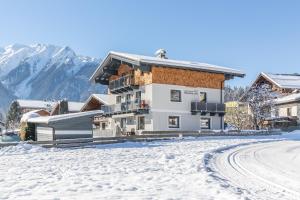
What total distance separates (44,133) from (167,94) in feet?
52.3

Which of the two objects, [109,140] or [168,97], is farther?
[168,97]

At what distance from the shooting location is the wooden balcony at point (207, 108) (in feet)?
149

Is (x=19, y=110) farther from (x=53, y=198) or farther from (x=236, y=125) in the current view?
(x=53, y=198)

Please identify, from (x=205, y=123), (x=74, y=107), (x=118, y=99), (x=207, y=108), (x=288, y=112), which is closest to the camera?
(x=207, y=108)

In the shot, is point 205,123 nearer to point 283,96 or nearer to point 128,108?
point 128,108

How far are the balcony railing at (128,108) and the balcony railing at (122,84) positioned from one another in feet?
6.25

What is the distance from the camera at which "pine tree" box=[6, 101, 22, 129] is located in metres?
93.9

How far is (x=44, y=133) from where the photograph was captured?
1300 inches

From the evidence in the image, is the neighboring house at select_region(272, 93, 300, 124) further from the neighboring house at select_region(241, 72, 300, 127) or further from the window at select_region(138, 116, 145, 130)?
the window at select_region(138, 116, 145, 130)

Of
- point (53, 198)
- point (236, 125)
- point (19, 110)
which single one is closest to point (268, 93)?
point (236, 125)

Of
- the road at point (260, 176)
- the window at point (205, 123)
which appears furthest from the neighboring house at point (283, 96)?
the road at point (260, 176)

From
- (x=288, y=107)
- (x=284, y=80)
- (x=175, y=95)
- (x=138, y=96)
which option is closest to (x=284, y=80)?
(x=284, y=80)

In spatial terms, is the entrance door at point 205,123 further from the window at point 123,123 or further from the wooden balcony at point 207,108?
the window at point 123,123

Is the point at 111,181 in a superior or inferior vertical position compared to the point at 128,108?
inferior
